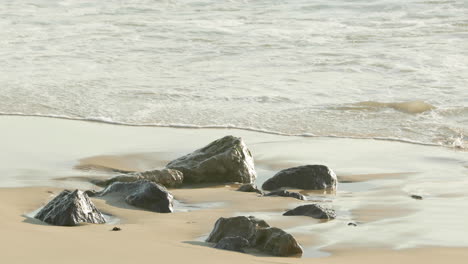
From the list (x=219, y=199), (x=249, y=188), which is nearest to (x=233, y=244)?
(x=219, y=199)

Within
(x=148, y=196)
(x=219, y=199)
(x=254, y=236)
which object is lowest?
(x=219, y=199)

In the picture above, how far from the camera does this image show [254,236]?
415 centimetres

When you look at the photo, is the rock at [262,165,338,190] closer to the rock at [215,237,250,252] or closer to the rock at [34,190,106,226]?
the rock at [34,190,106,226]

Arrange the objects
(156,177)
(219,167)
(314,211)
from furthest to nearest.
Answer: (219,167) → (156,177) → (314,211)

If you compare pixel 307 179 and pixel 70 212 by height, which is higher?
pixel 70 212

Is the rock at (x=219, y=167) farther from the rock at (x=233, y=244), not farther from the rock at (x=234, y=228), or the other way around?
the rock at (x=233, y=244)

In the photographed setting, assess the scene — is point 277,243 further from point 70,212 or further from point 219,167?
point 219,167

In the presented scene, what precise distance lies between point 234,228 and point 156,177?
5.70ft

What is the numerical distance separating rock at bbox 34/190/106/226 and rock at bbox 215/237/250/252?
0.86 meters

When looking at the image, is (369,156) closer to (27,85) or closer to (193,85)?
(193,85)

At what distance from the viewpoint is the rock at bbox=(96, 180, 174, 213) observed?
16.8 ft

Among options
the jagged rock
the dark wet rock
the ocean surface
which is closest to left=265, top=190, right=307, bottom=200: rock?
the dark wet rock

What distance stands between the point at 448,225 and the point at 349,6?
12.5 m

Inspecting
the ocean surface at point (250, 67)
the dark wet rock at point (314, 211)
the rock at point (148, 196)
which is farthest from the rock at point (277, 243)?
Answer: the ocean surface at point (250, 67)
